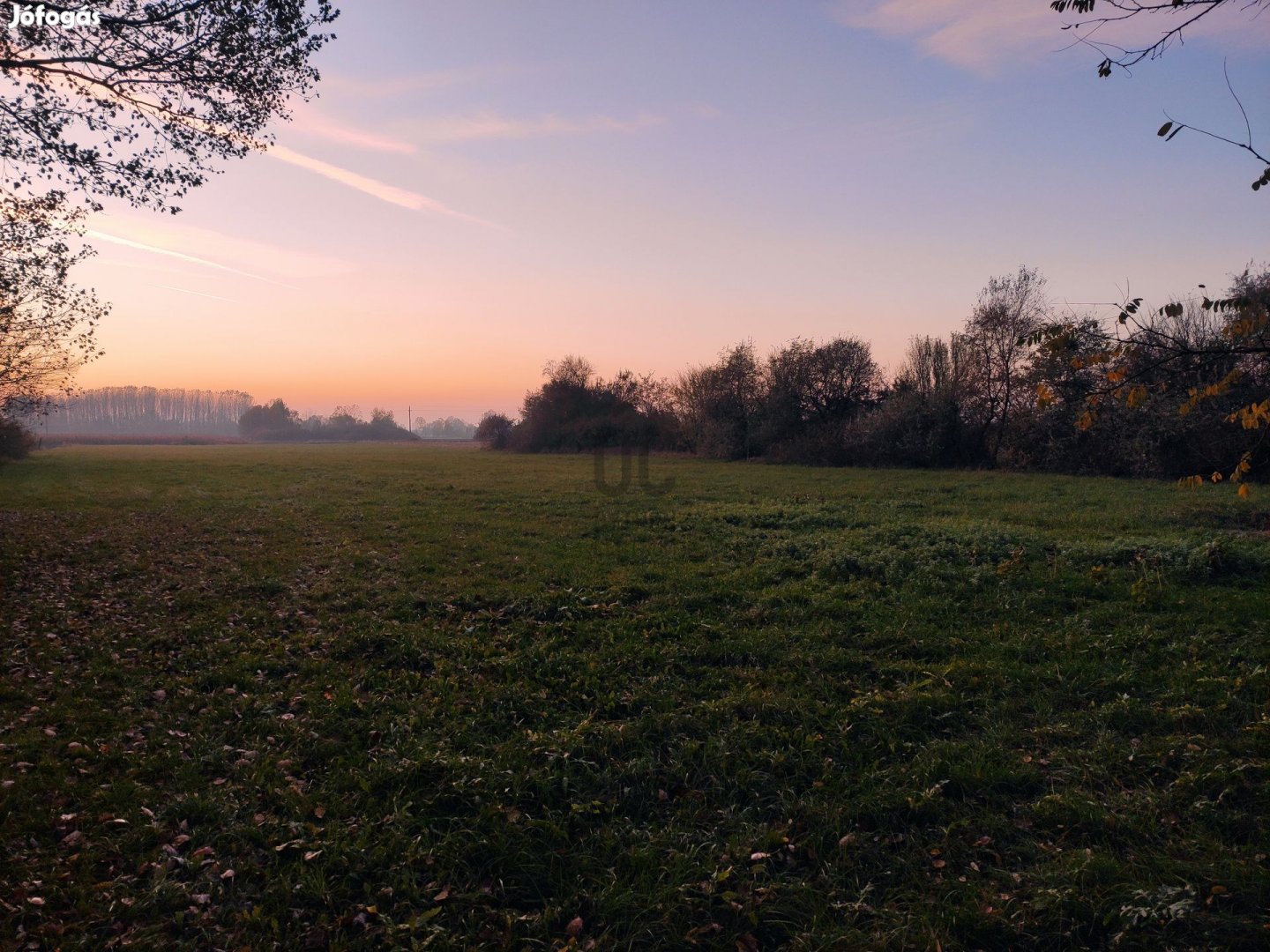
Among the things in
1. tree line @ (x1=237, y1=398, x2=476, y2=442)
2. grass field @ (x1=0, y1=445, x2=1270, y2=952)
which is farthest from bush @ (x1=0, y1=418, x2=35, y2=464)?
tree line @ (x1=237, y1=398, x2=476, y2=442)

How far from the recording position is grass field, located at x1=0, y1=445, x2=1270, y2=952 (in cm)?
413

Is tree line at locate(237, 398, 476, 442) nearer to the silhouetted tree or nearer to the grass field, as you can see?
the silhouetted tree

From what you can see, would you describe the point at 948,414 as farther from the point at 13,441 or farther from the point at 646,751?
the point at 13,441

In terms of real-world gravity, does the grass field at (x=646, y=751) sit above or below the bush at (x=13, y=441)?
below

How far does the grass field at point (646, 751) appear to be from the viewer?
413cm

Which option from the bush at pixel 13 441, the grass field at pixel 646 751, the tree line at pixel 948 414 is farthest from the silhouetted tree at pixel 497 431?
the grass field at pixel 646 751

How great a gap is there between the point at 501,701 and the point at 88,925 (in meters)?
3.53

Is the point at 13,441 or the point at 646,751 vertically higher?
the point at 13,441

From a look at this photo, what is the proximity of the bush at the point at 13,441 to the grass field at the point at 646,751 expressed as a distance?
32200 mm

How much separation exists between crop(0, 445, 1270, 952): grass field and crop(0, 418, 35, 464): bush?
32.2m

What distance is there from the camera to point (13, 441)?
123 ft

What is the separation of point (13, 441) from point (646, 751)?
155 ft

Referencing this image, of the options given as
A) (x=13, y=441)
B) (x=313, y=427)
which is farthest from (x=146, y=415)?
(x=13, y=441)

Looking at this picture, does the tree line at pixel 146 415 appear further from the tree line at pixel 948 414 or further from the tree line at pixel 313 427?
the tree line at pixel 948 414
